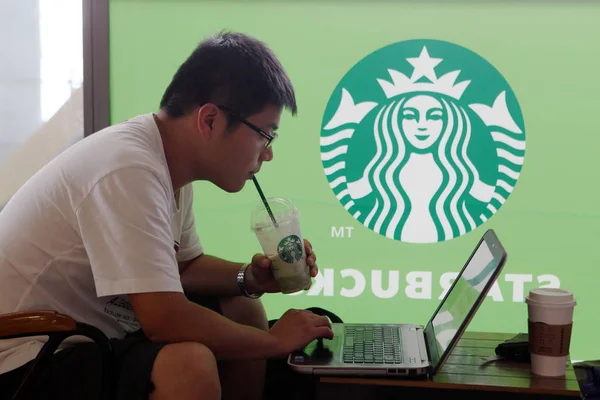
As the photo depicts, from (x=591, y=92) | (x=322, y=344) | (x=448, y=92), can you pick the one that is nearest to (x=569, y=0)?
(x=591, y=92)

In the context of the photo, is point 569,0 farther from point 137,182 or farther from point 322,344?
point 137,182

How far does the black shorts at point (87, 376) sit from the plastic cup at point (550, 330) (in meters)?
0.80

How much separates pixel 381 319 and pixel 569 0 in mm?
1407

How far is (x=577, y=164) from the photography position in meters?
2.67

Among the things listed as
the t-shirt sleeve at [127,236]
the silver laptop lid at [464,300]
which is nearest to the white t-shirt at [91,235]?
the t-shirt sleeve at [127,236]

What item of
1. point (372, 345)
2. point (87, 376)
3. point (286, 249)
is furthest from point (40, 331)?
point (372, 345)

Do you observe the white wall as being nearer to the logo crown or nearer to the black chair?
the logo crown

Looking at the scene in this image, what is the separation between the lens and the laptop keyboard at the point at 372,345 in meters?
1.53

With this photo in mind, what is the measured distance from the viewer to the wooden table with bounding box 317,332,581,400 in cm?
141

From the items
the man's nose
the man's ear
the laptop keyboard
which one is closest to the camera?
the laptop keyboard

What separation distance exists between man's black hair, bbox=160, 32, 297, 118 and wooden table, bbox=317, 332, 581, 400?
694mm

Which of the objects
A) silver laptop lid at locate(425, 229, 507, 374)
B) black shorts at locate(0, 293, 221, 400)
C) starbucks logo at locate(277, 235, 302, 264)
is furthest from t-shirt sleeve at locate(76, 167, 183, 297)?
silver laptop lid at locate(425, 229, 507, 374)

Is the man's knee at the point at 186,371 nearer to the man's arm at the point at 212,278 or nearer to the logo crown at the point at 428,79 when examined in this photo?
the man's arm at the point at 212,278

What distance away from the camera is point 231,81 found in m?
1.72
